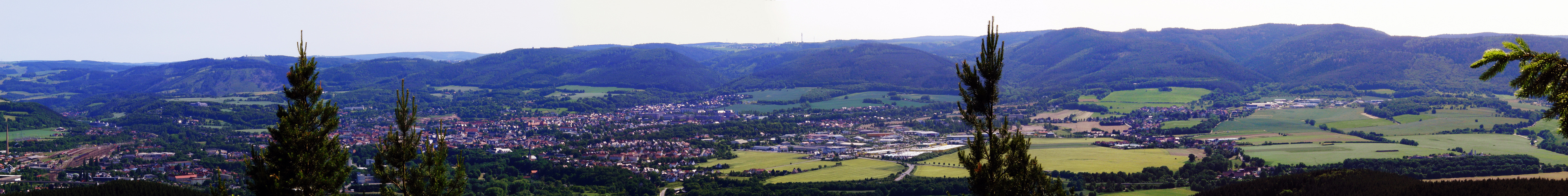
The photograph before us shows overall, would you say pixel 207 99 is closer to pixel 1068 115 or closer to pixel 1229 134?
pixel 1068 115

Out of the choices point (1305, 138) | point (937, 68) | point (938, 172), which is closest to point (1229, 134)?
point (1305, 138)

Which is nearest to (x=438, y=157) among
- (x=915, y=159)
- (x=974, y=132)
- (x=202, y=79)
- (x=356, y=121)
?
(x=974, y=132)

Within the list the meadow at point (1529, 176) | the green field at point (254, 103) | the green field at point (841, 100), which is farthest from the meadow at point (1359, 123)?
the green field at point (254, 103)

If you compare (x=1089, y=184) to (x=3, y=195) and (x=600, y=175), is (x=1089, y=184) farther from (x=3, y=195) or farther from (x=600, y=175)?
(x=3, y=195)

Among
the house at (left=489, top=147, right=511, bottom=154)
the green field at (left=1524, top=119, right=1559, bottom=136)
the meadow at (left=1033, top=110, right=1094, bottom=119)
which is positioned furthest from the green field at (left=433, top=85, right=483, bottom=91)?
the green field at (left=1524, top=119, right=1559, bottom=136)

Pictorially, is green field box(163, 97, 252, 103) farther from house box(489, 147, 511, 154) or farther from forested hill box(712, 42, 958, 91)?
forested hill box(712, 42, 958, 91)

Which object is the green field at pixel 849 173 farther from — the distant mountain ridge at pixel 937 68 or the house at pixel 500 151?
the distant mountain ridge at pixel 937 68
